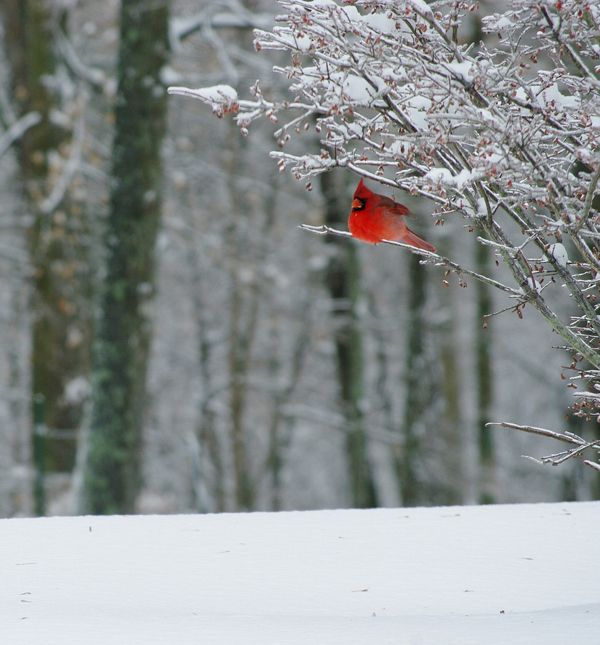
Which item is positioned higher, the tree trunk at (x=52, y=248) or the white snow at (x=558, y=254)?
the tree trunk at (x=52, y=248)

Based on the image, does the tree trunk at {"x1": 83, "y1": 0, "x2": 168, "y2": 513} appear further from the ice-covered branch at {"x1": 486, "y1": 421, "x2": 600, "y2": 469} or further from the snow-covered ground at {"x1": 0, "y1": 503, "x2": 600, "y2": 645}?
the ice-covered branch at {"x1": 486, "y1": 421, "x2": 600, "y2": 469}

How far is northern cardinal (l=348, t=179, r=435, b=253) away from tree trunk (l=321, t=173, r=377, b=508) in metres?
8.83

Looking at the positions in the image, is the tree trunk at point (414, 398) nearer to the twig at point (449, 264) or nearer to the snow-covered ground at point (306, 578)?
the snow-covered ground at point (306, 578)

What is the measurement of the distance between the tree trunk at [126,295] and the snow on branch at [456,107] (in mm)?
5996

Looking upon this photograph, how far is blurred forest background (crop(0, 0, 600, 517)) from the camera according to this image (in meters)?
9.55

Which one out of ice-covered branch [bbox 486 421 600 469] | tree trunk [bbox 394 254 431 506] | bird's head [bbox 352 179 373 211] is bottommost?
ice-covered branch [bbox 486 421 600 469]

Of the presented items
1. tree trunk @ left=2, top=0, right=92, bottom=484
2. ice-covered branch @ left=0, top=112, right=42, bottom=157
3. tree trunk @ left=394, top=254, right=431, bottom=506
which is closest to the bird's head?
tree trunk @ left=2, top=0, right=92, bottom=484

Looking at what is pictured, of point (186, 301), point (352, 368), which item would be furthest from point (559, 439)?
point (186, 301)

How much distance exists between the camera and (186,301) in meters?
18.1

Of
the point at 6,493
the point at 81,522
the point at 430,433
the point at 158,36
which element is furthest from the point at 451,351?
the point at 81,522

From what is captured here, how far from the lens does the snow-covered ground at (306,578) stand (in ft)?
11.5

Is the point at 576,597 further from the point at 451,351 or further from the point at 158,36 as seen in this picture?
the point at 451,351

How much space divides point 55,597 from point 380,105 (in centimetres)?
212

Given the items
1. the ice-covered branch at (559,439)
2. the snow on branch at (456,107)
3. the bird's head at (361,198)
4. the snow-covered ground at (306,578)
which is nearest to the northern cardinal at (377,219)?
the bird's head at (361,198)
